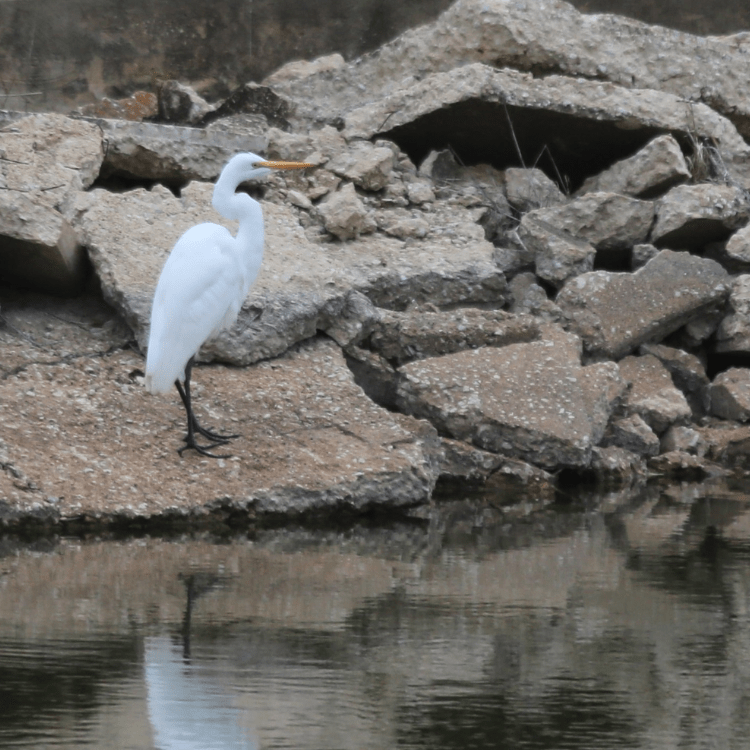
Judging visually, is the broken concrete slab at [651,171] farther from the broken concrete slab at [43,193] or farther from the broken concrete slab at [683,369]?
the broken concrete slab at [43,193]

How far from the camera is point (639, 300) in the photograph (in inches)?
277

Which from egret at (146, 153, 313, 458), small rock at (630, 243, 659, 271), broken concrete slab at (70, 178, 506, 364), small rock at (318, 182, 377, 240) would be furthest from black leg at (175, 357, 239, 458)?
small rock at (630, 243, 659, 271)

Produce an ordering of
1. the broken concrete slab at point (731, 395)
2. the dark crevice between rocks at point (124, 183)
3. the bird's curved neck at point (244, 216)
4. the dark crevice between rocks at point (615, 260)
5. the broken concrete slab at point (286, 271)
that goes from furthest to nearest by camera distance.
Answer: the dark crevice between rocks at point (615, 260)
the dark crevice between rocks at point (124, 183)
the broken concrete slab at point (731, 395)
the broken concrete slab at point (286, 271)
the bird's curved neck at point (244, 216)

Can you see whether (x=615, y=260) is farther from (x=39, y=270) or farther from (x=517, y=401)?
(x=39, y=270)

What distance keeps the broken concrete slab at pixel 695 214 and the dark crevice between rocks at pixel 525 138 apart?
90 centimetres

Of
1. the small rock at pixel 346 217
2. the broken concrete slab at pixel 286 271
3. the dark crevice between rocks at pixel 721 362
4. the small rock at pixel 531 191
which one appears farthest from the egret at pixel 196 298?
the dark crevice between rocks at pixel 721 362

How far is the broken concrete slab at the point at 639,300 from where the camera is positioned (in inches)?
275

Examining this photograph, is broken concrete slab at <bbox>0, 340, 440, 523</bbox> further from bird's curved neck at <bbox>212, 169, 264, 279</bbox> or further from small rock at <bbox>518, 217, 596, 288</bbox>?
small rock at <bbox>518, 217, 596, 288</bbox>

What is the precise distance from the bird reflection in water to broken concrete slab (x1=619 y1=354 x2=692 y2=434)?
12.0ft

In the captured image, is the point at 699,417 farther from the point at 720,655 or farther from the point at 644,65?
the point at 720,655

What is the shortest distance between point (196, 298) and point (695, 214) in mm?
3434

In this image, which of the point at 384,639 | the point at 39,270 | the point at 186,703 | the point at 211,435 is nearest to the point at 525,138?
the point at 39,270

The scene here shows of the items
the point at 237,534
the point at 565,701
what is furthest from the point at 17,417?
the point at 565,701

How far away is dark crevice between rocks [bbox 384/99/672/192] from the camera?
8250 millimetres
